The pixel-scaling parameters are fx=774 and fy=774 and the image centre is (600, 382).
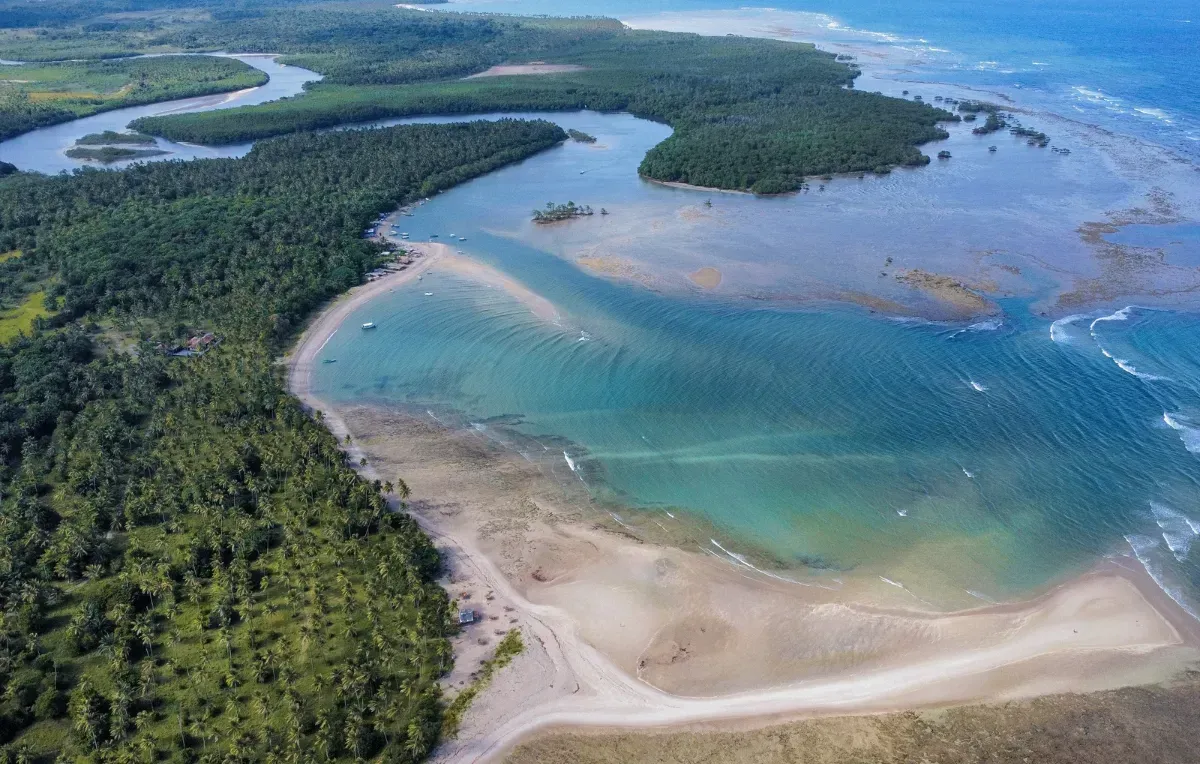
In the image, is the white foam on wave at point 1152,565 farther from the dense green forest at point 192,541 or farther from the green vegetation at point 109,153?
the green vegetation at point 109,153

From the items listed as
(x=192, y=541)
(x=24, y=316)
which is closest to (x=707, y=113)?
(x=24, y=316)

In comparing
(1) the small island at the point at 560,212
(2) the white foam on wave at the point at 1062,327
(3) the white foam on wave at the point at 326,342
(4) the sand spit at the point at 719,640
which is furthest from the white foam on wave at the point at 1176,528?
(1) the small island at the point at 560,212

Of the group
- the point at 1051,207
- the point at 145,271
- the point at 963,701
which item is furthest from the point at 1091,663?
the point at 145,271

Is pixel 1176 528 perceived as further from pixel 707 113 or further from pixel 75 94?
pixel 75 94

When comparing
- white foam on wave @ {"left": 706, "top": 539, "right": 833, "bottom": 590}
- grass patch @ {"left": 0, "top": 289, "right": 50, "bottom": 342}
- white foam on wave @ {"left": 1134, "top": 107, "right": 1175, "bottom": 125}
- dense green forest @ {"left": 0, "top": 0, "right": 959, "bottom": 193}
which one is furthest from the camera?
white foam on wave @ {"left": 1134, "top": 107, "right": 1175, "bottom": 125}

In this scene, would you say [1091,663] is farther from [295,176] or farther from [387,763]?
[295,176]

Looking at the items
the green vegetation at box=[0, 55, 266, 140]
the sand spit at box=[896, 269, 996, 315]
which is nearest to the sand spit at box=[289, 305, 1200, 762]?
the sand spit at box=[896, 269, 996, 315]

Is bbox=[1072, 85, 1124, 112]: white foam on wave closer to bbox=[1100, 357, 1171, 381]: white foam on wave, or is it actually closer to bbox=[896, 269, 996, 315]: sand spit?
bbox=[896, 269, 996, 315]: sand spit
